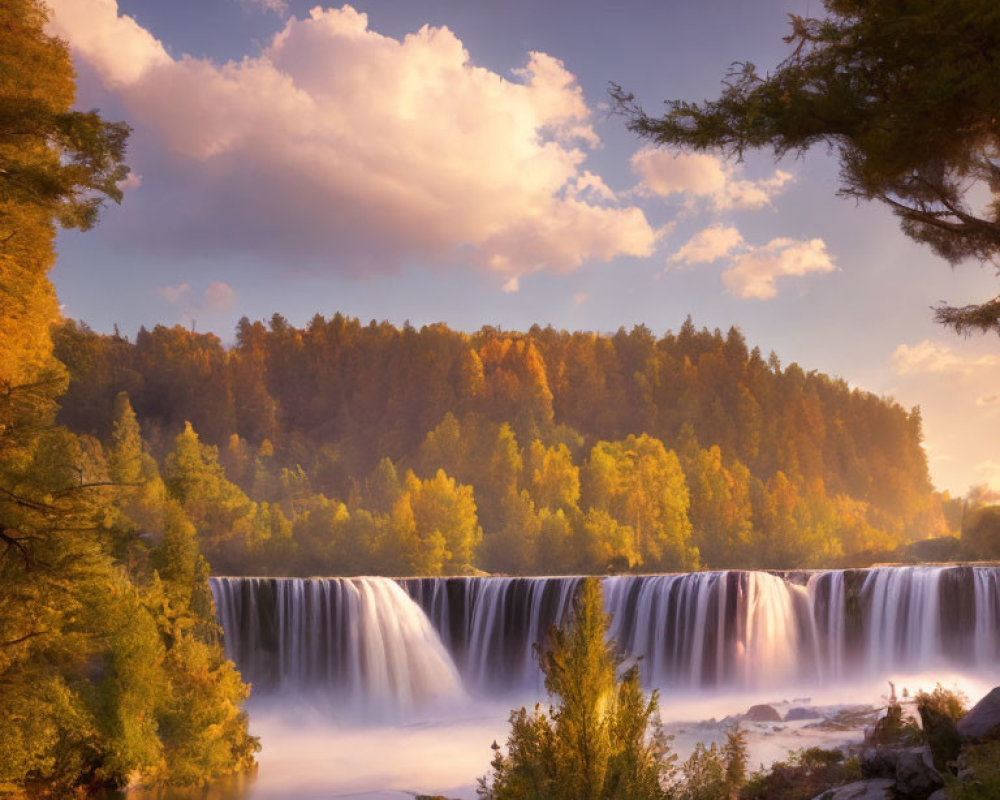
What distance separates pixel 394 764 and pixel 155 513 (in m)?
29.2

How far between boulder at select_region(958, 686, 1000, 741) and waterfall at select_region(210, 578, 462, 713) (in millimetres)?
24757

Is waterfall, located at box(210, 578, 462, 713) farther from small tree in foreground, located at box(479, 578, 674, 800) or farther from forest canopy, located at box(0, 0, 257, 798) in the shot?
small tree in foreground, located at box(479, 578, 674, 800)

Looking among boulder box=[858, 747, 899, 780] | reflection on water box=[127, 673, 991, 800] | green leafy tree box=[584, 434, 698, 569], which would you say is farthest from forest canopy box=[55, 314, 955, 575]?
boulder box=[858, 747, 899, 780]

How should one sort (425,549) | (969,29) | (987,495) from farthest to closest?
(987,495), (425,549), (969,29)

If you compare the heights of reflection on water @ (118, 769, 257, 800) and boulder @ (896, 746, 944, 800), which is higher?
boulder @ (896, 746, 944, 800)

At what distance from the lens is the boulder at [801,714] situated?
25.0 meters

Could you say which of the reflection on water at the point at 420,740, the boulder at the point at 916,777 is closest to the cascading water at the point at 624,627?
the reflection on water at the point at 420,740

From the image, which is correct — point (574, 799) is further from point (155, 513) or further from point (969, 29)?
point (155, 513)

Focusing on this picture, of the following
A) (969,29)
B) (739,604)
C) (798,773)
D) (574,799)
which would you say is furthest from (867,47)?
(739,604)

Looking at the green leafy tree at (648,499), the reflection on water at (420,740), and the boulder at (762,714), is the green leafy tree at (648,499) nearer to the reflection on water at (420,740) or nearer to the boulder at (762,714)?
the reflection on water at (420,740)

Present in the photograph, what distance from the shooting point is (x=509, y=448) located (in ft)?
270

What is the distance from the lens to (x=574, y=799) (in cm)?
979

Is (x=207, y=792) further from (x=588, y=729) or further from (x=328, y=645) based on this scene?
(x=328, y=645)

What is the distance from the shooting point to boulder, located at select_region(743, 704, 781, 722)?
82.7 feet
